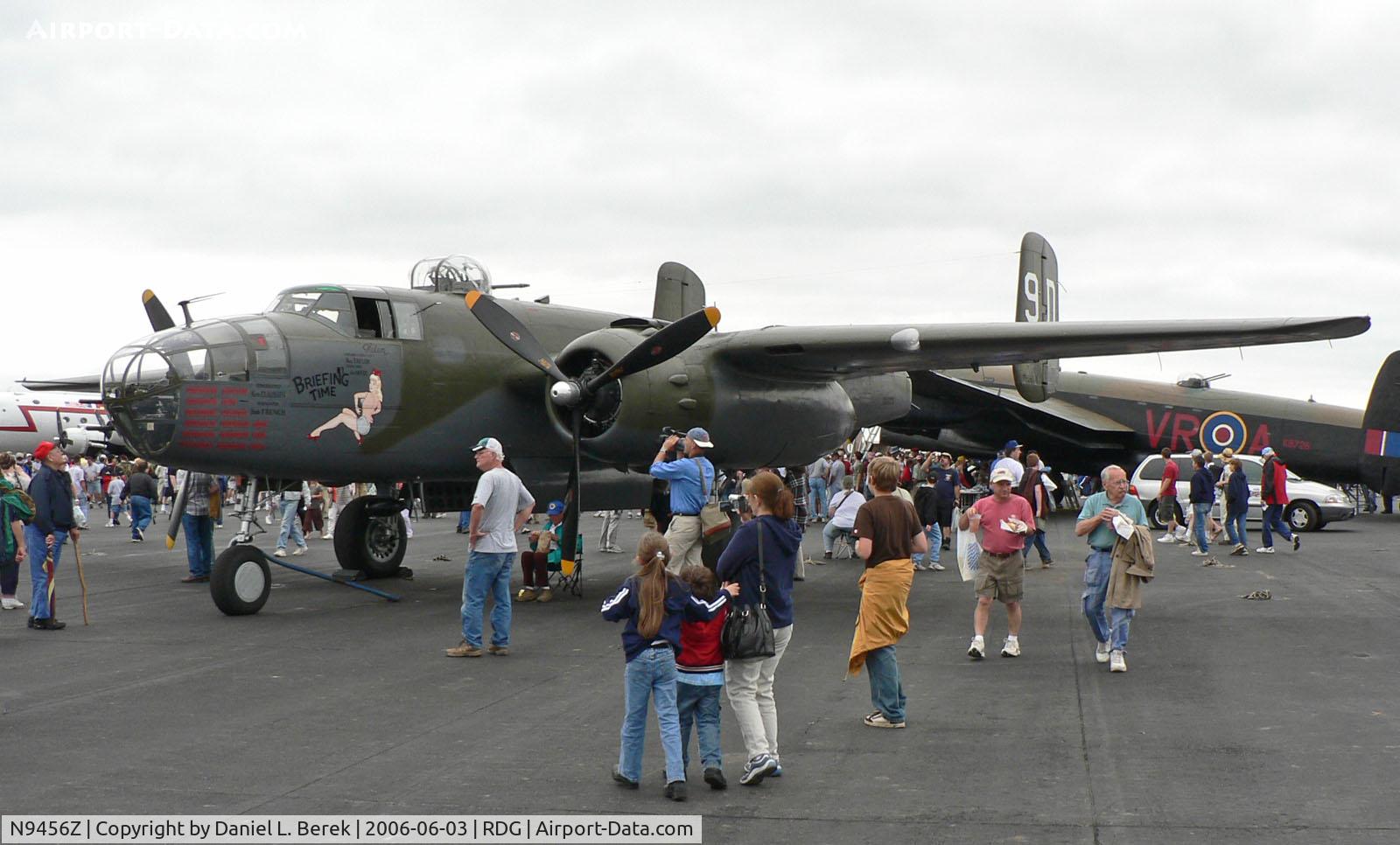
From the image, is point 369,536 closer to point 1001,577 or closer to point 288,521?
point 288,521

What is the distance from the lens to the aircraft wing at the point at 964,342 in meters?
13.3

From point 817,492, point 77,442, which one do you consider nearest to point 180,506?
point 817,492

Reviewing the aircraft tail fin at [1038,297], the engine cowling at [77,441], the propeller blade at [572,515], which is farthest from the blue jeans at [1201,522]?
the engine cowling at [77,441]

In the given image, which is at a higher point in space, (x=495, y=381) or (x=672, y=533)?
(x=495, y=381)

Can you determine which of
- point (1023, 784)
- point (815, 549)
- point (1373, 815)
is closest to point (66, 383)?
point (815, 549)

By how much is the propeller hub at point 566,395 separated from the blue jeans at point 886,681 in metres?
6.93

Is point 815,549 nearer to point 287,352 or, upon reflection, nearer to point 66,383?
point 287,352

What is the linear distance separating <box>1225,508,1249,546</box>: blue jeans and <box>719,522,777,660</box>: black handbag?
17.1 m

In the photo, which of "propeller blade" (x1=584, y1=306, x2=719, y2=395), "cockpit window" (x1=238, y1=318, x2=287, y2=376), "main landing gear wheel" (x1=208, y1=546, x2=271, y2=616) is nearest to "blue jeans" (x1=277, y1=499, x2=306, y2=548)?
"main landing gear wheel" (x1=208, y1=546, x2=271, y2=616)

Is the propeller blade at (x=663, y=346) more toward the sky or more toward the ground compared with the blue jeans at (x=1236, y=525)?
more toward the sky

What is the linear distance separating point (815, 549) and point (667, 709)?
16.8m

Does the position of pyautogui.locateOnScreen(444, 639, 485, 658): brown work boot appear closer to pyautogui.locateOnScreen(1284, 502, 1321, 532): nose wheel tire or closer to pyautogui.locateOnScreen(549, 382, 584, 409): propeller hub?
pyautogui.locateOnScreen(549, 382, 584, 409): propeller hub

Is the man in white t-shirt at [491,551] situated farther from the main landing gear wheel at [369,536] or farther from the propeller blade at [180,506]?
the propeller blade at [180,506]

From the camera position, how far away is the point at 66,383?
21.3 m
